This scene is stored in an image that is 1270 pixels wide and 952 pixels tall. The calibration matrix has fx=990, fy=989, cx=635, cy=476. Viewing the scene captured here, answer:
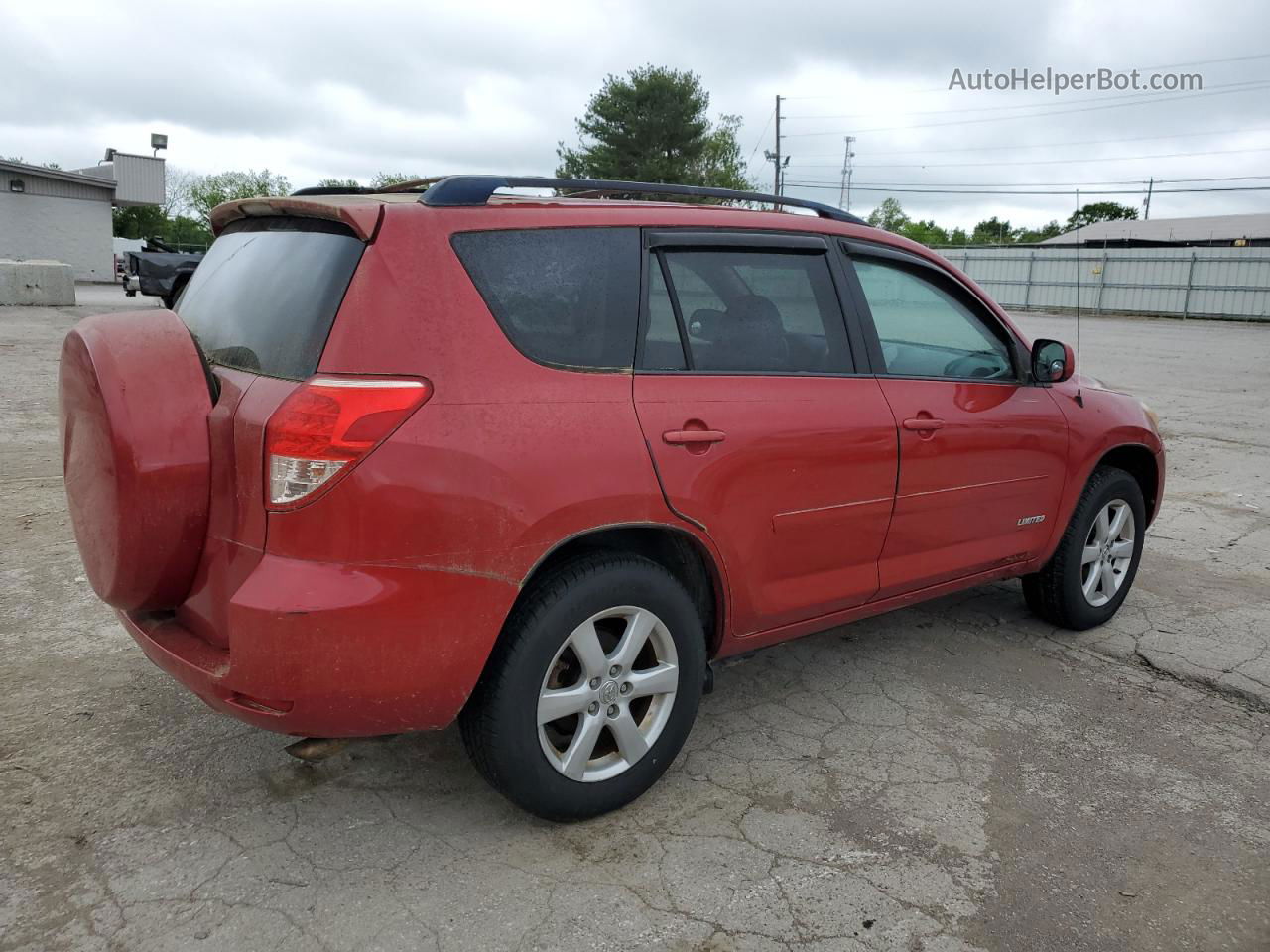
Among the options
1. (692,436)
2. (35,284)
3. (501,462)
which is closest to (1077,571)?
(692,436)

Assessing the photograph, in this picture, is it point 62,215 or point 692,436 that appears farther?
point 62,215

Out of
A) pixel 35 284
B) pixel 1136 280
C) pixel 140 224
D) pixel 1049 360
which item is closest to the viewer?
pixel 1049 360

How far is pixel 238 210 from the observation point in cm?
301

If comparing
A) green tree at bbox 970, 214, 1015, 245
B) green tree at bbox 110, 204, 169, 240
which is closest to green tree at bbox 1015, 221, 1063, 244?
green tree at bbox 970, 214, 1015, 245

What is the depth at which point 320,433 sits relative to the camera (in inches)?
88.9

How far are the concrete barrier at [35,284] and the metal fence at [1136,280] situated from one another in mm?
23868

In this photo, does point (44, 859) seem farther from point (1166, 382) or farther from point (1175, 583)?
point (1166, 382)

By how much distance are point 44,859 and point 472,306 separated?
5.89 ft

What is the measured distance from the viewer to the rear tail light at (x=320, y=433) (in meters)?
2.26

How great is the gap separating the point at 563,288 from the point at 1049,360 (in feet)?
7.18

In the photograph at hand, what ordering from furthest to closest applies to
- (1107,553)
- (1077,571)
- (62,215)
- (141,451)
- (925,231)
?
1. (925,231)
2. (62,215)
3. (1107,553)
4. (1077,571)
5. (141,451)

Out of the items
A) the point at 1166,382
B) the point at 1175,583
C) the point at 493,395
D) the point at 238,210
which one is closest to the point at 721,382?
the point at 493,395

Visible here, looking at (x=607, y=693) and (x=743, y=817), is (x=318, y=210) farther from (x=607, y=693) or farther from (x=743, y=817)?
(x=743, y=817)

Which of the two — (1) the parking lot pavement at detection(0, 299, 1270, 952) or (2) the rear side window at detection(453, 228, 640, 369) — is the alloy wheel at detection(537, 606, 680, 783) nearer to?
(1) the parking lot pavement at detection(0, 299, 1270, 952)
